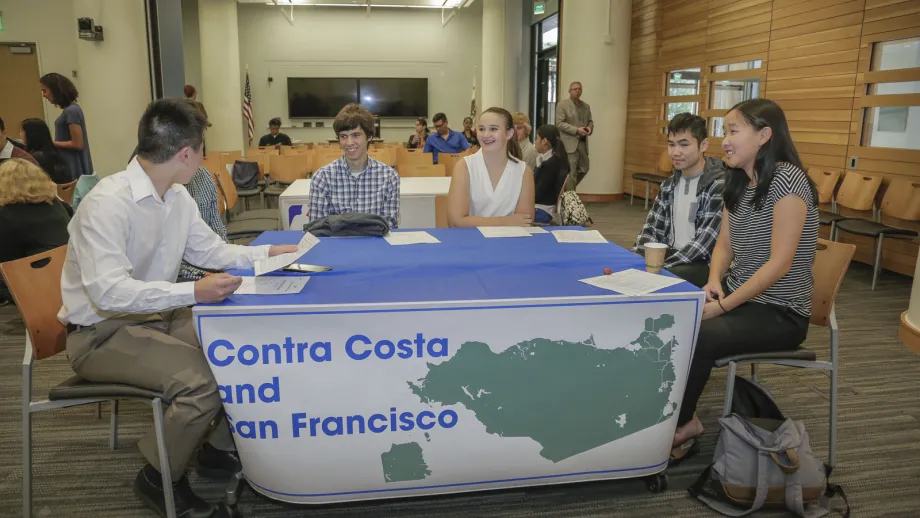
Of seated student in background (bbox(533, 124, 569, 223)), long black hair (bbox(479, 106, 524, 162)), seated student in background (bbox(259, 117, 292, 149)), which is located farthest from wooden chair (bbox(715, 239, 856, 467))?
seated student in background (bbox(259, 117, 292, 149))

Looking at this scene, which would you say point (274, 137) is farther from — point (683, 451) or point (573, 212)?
point (683, 451)

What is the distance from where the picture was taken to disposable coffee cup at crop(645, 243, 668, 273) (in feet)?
7.45

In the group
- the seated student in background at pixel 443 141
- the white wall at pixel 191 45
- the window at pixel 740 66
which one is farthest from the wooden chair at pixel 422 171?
the white wall at pixel 191 45

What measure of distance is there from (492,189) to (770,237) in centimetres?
152

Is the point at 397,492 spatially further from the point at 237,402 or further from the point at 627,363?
the point at 627,363

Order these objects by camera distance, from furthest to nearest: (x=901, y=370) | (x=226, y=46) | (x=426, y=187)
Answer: (x=226, y=46)
(x=426, y=187)
(x=901, y=370)

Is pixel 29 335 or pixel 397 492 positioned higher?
pixel 29 335

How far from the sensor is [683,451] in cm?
257

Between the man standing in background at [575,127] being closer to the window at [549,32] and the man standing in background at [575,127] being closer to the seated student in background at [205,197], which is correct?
the window at [549,32]

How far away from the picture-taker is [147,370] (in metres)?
2.01

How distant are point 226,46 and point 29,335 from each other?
489 inches

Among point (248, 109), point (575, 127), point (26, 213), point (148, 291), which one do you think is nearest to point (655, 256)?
point (148, 291)

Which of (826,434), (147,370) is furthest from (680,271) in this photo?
(147,370)

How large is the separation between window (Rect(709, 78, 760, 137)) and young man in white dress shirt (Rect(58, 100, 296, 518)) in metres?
7.22
